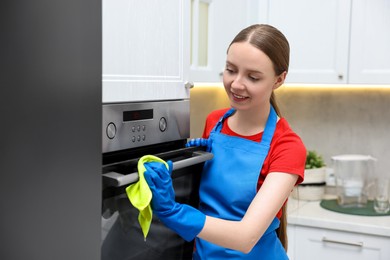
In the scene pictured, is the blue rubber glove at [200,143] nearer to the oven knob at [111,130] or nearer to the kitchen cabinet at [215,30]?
the oven knob at [111,130]

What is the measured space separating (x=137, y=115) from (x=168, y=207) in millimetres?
234

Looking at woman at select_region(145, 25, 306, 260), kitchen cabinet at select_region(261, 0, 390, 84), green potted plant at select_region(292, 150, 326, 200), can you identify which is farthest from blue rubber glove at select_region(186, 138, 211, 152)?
green potted plant at select_region(292, 150, 326, 200)

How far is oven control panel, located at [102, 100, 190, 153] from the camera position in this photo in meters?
1.01

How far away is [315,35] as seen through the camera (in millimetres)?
2227

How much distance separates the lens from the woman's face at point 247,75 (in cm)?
112

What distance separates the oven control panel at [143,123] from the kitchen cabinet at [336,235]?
1023 mm

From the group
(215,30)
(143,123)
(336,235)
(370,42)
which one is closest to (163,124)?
(143,123)

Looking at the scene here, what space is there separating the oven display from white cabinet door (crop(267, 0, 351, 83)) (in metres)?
1.26

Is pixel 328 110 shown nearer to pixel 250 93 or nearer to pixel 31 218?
pixel 250 93

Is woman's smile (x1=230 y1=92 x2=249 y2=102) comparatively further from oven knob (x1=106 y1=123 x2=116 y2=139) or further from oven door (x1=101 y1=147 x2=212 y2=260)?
oven knob (x1=106 y1=123 x2=116 y2=139)

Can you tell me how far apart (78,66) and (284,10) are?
1724 millimetres

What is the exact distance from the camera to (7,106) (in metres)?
0.66

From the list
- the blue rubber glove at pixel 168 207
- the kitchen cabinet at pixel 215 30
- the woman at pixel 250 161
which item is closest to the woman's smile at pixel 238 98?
the woman at pixel 250 161

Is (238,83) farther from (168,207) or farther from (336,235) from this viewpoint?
(336,235)
